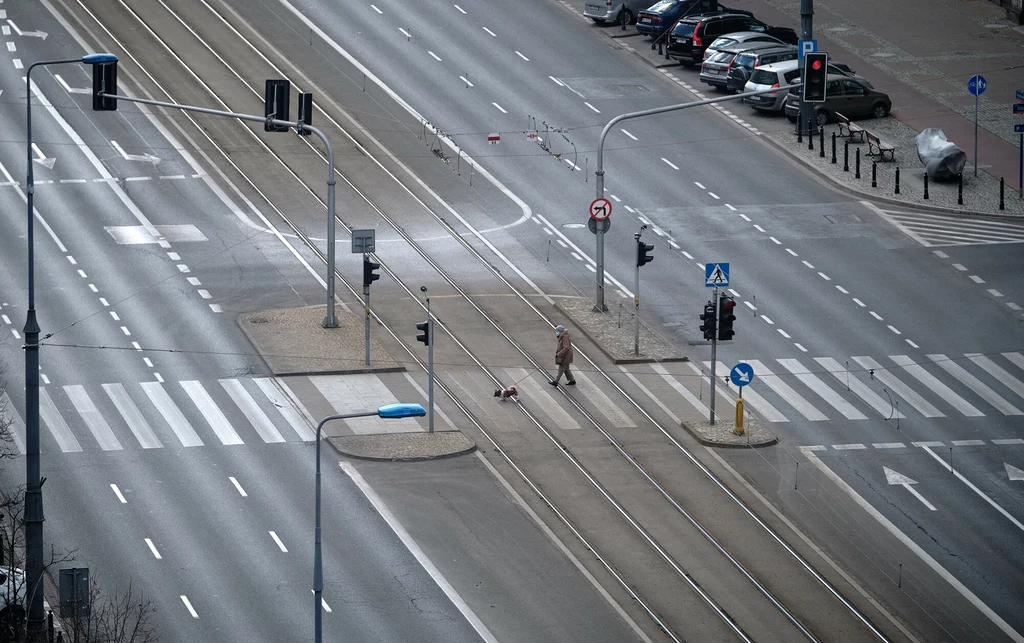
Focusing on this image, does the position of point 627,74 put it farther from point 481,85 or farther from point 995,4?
point 995,4

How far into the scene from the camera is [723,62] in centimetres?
6053

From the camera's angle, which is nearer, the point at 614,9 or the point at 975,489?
the point at 975,489

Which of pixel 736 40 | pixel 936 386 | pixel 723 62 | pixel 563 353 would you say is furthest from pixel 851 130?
pixel 563 353

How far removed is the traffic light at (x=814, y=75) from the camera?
129 feet

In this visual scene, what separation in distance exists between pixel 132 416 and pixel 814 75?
1699 centimetres

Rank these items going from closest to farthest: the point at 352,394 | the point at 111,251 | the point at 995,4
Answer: the point at 352,394
the point at 111,251
the point at 995,4

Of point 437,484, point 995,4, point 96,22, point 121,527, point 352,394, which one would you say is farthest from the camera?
point 995,4

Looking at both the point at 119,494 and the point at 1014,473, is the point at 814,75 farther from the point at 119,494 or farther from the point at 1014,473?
the point at 119,494

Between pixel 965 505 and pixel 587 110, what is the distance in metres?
27.0

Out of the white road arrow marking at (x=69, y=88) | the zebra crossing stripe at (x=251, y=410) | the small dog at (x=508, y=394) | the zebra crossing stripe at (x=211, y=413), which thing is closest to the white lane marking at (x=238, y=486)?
the zebra crossing stripe at (x=211, y=413)

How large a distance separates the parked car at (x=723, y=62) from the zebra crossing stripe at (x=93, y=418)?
29.4m

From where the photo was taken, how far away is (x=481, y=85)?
6100 cm

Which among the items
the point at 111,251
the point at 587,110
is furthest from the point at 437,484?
the point at 587,110

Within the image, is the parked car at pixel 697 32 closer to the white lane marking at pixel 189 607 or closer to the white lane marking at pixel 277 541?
the white lane marking at pixel 277 541
